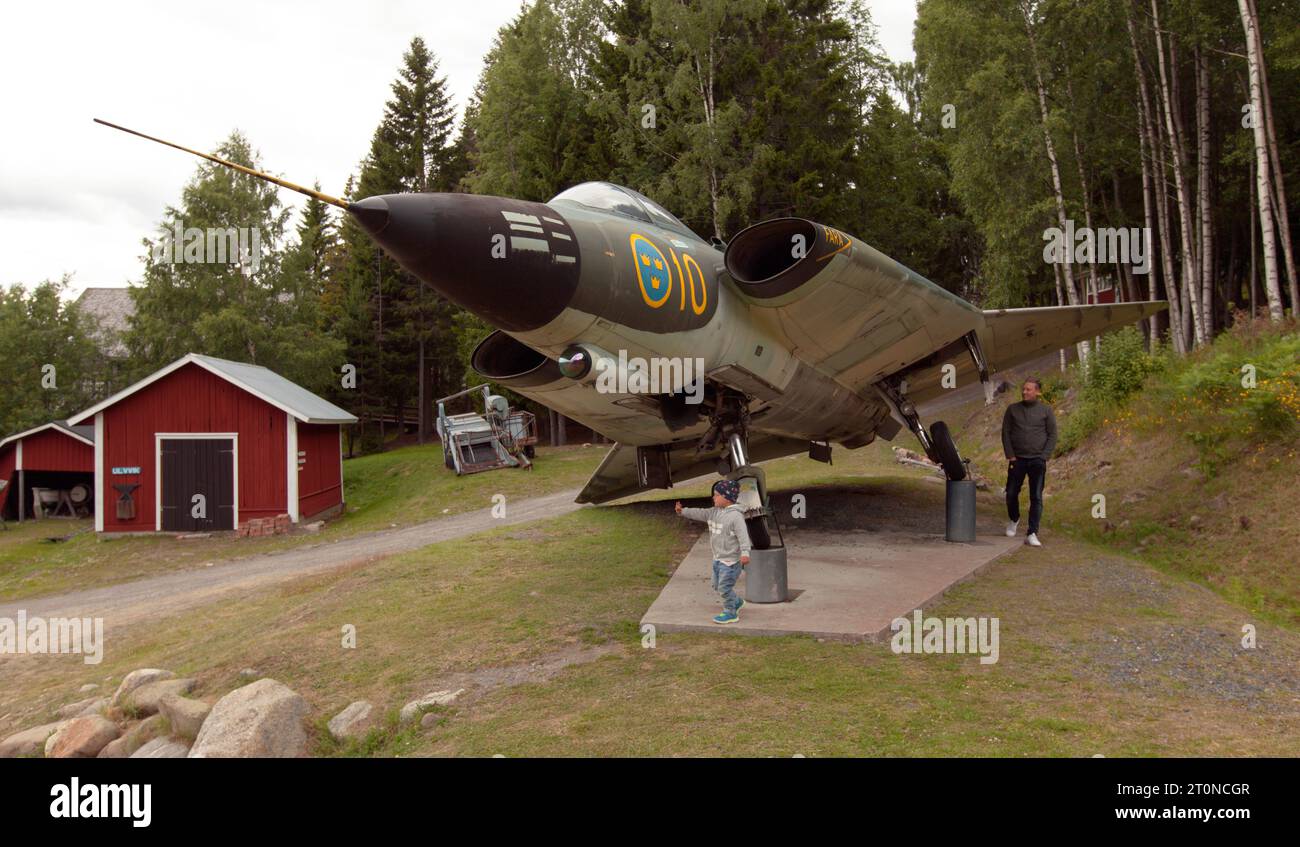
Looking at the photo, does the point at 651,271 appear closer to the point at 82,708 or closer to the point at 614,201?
the point at 614,201

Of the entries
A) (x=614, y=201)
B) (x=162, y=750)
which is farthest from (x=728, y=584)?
(x=162, y=750)

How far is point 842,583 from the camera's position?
8.70m

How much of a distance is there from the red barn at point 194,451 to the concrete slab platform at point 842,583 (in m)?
14.9

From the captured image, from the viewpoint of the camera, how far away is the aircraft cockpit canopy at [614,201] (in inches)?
297

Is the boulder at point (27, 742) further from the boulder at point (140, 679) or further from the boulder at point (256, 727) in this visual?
the boulder at point (256, 727)

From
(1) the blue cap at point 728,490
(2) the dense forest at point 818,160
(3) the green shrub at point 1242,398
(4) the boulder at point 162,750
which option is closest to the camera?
(4) the boulder at point 162,750

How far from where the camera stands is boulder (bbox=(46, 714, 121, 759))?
642cm

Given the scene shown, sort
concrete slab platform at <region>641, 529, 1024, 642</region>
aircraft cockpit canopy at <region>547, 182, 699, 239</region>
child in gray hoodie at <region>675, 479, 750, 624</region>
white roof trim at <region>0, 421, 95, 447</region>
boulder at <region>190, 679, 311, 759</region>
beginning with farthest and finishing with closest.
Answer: white roof trim at <region>0, 421, 95, 447</region> → aircraft cockpit canopy at <region>547, 182, 699, 239</region> → child in gray hoodie at <region>675, 479, 750, 624</region> → concrete slab platform at <region>641, 529, 1024, 642</region> → boulder at <region>190, 679, 311, 759</region>

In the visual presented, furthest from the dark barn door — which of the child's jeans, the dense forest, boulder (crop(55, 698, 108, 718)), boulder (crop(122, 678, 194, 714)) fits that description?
the child's jeans

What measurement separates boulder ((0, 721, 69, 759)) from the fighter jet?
524cm

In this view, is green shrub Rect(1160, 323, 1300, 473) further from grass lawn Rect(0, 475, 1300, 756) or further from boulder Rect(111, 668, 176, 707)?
boulder Rect(111, 668, 176, 707)

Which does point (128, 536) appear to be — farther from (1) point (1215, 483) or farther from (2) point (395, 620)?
(1) point (1215, 483)

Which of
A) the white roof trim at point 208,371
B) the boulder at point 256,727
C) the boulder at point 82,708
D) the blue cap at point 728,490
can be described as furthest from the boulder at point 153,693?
the white roof trim at point 208,371

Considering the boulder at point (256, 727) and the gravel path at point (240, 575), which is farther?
the gravel path at point (240, 575)
